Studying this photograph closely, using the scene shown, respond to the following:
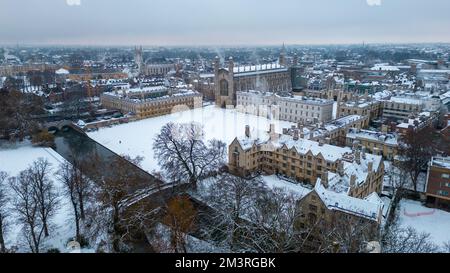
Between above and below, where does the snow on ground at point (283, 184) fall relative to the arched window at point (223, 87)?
below

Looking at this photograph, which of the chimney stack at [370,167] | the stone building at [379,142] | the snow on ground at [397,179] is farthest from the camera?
the stone building at [379,142]

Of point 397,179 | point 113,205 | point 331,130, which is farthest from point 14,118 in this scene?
point 397,179

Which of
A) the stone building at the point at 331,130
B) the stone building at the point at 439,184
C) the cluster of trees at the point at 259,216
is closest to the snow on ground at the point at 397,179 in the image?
the cluster of trees at the point at 259,216

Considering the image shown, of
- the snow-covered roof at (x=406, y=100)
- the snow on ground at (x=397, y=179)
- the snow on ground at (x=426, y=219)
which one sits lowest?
the snow on ground at (x=426, y=219)

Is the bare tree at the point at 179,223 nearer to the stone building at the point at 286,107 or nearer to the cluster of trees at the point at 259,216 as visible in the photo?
the cluster of trees at the point at 259,216

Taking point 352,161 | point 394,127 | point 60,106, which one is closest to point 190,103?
point 60,106

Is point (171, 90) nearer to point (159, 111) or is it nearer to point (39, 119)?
point (159, 111)

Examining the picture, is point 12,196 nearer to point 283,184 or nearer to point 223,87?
point 283,184
